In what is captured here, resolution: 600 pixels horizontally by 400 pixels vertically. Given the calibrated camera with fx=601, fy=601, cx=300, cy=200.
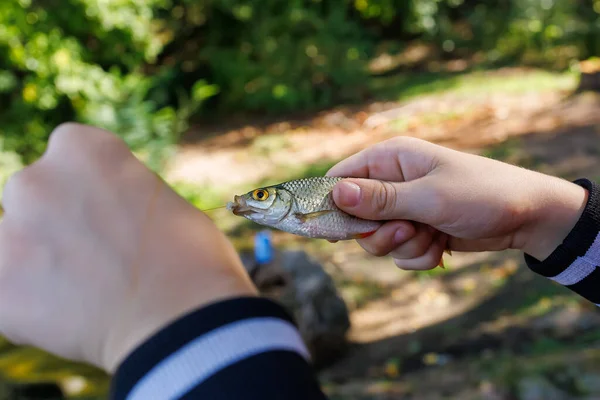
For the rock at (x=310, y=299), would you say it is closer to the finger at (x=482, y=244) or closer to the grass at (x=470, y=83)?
the finger at (x=482, y=244)

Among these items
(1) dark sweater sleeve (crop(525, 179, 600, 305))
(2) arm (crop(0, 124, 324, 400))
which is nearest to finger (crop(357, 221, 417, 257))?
(1) dark sweater sleeve (crop(525, 179, 600, 305))

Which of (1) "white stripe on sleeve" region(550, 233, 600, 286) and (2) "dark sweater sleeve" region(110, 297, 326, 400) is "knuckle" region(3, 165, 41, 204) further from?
(1) "white stripe on sleeve" region(550, 233, 600, 286)

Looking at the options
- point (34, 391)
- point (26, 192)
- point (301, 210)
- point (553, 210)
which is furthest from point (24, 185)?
point (34, 391)

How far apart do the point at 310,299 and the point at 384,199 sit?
9.15 feet

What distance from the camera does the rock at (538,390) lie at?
9.89 ft

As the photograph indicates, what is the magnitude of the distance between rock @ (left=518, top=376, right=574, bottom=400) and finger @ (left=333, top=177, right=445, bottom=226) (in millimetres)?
1814

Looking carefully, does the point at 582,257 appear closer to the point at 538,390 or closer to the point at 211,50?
the point at 538,390

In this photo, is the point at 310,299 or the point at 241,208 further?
the point at 310,299

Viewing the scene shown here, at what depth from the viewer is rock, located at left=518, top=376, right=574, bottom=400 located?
9.89ft

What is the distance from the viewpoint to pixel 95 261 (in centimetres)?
85

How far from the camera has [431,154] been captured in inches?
68.2

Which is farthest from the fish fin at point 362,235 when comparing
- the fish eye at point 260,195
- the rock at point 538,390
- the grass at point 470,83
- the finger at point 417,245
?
the grass at point 470,83

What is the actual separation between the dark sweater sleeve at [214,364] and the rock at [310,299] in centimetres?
332

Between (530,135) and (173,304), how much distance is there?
24.7 ft
